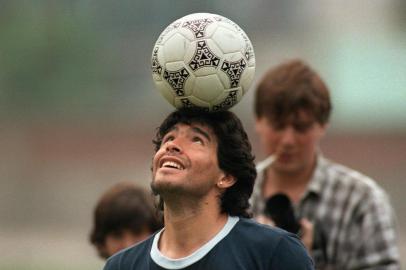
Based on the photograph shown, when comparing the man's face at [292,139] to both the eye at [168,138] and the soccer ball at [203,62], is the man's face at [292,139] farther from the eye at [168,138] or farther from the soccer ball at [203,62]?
the eye at [168,138]

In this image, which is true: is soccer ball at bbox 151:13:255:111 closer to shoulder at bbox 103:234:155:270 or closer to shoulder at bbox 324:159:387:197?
shoulder at bbox 103:234:155:270

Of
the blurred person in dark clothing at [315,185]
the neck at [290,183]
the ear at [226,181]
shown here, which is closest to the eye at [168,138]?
the ear at [226,181]

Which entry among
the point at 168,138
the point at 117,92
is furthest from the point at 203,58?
the point at 117,92

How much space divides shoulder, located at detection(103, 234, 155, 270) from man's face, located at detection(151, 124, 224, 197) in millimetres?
294

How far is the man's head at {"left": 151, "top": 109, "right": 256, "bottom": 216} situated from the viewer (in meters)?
5.21

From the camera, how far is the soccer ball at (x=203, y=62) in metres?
5.29

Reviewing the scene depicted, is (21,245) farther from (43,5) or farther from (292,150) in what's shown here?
(292,150)

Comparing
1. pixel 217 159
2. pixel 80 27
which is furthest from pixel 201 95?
pixel 80 27

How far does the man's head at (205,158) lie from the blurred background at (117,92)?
8.90 metres

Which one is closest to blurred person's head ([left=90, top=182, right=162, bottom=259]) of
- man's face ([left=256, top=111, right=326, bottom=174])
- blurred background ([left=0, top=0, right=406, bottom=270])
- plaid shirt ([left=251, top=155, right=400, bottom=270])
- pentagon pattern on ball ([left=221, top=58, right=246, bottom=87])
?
plaid shirt ([left=251, top=155, right=400, bottom=270])

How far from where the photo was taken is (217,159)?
17.4 ft

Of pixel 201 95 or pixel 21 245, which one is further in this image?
pixel 21 245

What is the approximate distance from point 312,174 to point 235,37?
1973 millimetres

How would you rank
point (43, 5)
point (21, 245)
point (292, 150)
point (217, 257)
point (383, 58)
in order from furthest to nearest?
point (43, 5)
point (383, 58)
point (21, 245)
point (292, 150)
point (217, 257)
